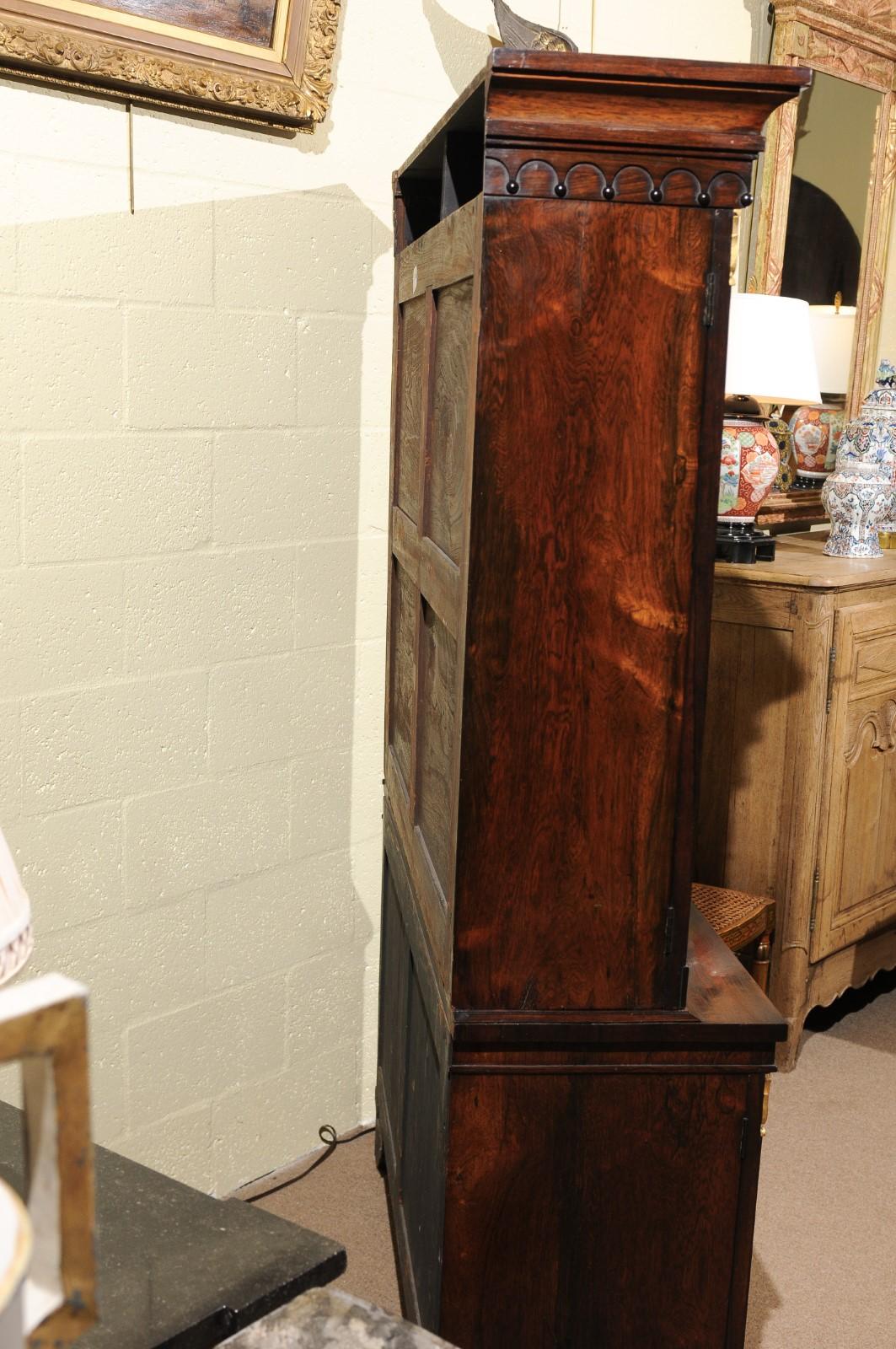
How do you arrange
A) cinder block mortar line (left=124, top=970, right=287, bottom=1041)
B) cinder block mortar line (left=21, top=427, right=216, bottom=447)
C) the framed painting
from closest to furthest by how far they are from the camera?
the framed painting, cinder block mortar line (left=21, top=427, right=216, bottom=447), cinder block mortar line (left=124, top=970, right=287, bottom=1041)

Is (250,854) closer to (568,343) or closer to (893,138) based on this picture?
(568,343)

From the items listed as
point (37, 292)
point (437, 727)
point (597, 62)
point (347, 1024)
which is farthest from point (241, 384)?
point (347, 1024)

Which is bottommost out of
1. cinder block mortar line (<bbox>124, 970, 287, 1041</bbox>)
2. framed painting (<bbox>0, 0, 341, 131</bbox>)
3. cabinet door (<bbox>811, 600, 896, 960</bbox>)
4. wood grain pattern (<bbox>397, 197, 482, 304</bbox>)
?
cinder block mortar line (<bbox>124, 970, 287, 1041</bbox>)

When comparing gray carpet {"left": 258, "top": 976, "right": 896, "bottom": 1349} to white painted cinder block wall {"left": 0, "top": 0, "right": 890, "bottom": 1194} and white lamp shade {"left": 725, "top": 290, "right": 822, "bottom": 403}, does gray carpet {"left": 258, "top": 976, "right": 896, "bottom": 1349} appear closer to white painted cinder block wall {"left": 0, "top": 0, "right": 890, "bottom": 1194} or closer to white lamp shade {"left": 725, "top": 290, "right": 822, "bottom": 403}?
white painted cinder block wall {"left": 0, "top": 0, "right": 890, "bottom": 1194}

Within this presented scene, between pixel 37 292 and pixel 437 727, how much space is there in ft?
2.92

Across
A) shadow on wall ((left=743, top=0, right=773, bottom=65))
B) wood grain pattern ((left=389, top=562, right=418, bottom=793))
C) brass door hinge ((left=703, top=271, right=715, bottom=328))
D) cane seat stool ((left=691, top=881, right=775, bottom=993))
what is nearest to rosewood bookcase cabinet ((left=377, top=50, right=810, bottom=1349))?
brass door hinge ((left=703, top=271, right=715, bottom=328))

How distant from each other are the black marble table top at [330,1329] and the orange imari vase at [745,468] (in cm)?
216

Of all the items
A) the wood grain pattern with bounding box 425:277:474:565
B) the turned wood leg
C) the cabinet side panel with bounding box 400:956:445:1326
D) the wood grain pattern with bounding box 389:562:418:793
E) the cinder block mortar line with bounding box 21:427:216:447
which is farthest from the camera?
the turned wood leg

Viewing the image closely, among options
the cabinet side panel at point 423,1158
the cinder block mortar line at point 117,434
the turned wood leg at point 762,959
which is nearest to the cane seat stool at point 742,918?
the turned wood leg at point 762,959

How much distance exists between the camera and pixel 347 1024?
104 inches

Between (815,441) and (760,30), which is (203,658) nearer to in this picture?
(815,441)

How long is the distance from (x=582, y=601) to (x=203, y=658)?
36.4 inches

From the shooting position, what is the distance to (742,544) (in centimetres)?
295

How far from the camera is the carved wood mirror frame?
322 cm
